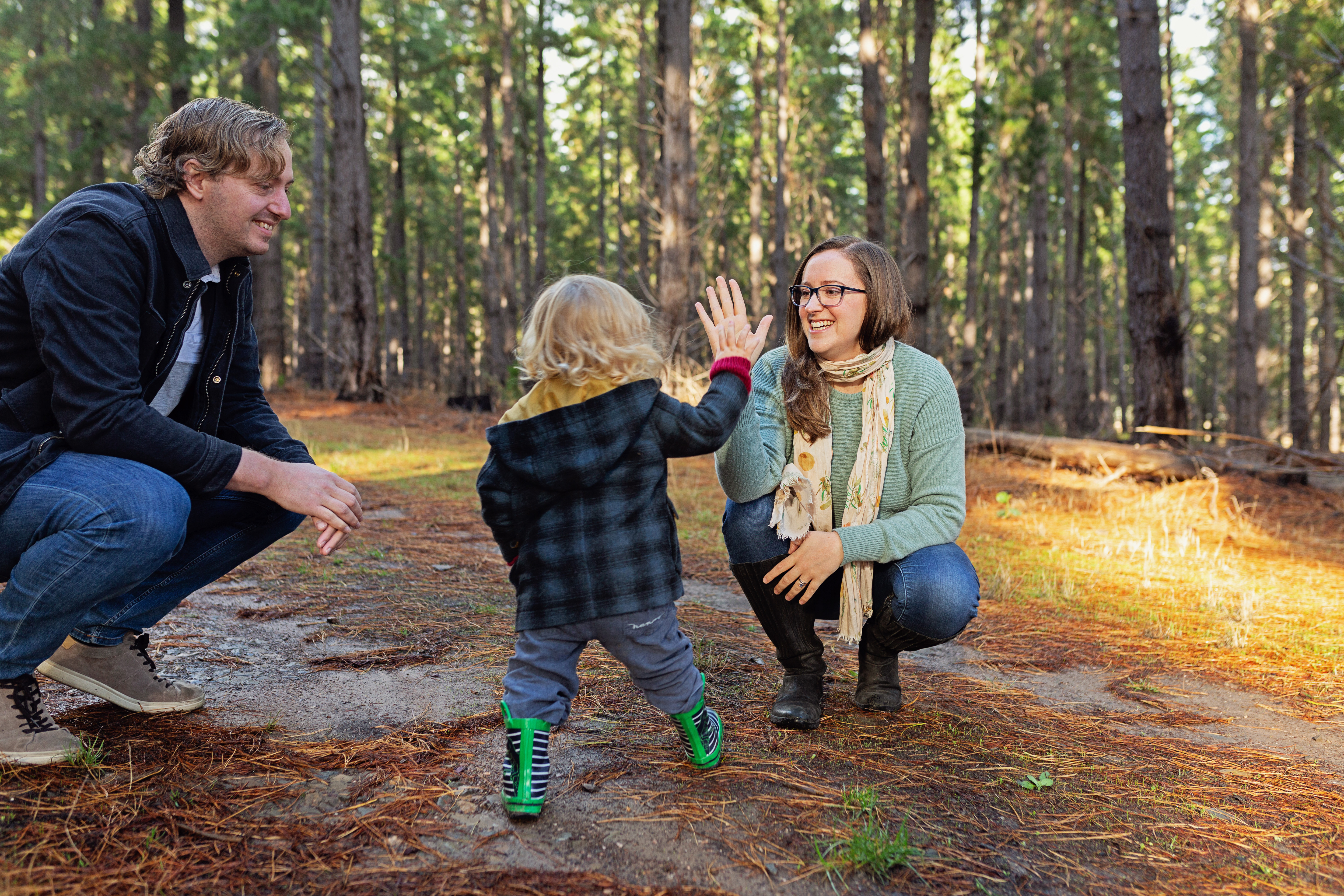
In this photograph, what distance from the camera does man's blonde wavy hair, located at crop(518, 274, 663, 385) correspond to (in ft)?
7.16

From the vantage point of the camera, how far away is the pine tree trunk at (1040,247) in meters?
16.2

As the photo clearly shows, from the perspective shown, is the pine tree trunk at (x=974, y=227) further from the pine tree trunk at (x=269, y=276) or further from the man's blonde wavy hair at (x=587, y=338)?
the man's blonde wavy hair at (x=587, y=338)

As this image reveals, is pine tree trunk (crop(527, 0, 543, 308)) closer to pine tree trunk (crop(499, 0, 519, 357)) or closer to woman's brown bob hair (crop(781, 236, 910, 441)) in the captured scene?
pine tree trunk (crop(499, 0, 519, 357))

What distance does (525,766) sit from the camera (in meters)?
2.03

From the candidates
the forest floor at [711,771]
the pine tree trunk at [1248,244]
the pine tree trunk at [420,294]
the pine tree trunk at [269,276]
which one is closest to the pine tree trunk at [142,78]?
the pine tree trunk at [269,276]

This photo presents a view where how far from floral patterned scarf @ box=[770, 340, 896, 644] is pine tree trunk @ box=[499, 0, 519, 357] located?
16.1 m

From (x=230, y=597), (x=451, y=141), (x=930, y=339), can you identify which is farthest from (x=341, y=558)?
(x=451, y=141)

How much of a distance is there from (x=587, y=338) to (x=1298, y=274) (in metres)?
22.7

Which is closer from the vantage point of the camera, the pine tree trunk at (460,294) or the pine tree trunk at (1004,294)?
the pine tree trunk at (1004,294)

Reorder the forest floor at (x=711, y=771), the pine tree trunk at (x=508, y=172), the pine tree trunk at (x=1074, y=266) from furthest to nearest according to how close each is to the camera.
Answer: the pine tree trunk at (x=508, y=172) → the pine tree trunk at (x=1074, y=266) → the forest floor at (x=711, y=771)

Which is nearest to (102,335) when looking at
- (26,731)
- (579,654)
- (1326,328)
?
(26,731)

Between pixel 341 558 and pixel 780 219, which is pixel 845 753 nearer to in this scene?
pixel 341 558

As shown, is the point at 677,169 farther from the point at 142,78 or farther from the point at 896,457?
the point at 142,78

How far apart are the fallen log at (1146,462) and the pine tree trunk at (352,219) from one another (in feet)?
33.0
